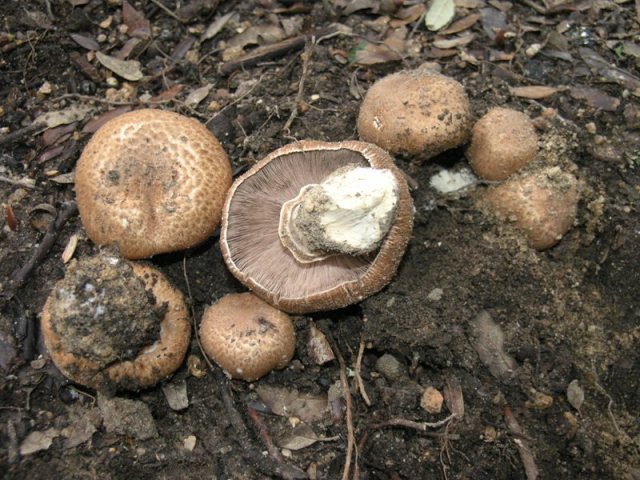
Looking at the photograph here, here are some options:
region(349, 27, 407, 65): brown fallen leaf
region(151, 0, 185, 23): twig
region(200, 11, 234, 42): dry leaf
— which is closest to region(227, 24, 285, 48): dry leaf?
region(200, 11, 234, 42): dry leaf

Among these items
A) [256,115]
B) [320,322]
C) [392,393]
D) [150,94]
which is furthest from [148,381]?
[150,94]

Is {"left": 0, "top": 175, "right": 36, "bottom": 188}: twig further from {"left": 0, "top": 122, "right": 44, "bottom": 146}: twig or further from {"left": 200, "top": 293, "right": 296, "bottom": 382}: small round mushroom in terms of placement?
{"left": 200, "top": 293, "right": 296, "bottom": 382}: small round mushroom

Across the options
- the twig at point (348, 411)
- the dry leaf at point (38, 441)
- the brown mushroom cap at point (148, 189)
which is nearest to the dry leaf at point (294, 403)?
the twig at point (348, 411)

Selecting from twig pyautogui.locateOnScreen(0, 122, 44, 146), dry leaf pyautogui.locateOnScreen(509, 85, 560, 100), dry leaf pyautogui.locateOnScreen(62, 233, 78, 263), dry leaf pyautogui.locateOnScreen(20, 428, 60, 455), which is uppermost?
twig pyautogui.locateOnScreen(0, 122, 44, 146)

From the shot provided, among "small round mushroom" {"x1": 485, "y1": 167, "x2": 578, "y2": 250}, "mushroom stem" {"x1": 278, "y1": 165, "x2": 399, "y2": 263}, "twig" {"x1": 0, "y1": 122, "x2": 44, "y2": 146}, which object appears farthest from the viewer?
"twig" {"x1": 0, "y1": 122, "x2": 44, "y2": 146}

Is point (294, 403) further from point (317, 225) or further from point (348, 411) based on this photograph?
point (317, 225)

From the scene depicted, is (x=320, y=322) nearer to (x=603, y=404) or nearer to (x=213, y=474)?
(x=213, y=474)
